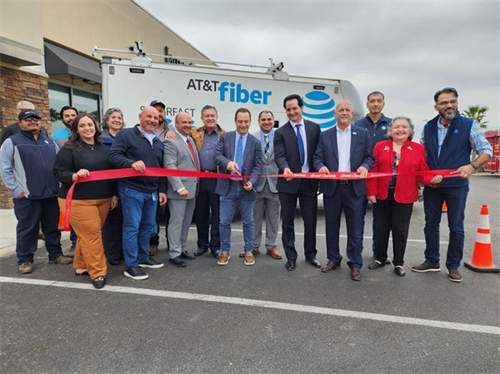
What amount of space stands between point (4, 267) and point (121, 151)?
86.6 inches

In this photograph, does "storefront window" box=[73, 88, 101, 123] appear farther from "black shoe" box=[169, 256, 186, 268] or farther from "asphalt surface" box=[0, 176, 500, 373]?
"black shoe" box=[169, 256, 186, 268]

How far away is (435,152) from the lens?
12.5ft

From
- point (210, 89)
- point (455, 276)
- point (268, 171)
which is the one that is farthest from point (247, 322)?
point (210, 89)

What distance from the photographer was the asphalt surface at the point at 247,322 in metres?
2.29

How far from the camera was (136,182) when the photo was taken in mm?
3721

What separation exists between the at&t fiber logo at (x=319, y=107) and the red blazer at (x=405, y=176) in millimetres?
3148

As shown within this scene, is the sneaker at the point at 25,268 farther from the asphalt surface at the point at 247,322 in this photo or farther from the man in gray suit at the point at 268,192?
the man in gray suit at the point at 268,192

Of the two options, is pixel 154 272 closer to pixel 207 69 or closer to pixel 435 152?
pixel 435 152

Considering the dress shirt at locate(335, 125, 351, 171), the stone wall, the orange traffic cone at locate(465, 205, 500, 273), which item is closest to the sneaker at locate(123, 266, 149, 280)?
the dress shirt at locate(335, 125, 351, 171)

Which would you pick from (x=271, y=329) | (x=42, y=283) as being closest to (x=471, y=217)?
(x=271, y=329)

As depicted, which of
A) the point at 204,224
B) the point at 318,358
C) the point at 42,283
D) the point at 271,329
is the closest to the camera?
the point at 318,358

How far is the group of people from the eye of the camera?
3.58m

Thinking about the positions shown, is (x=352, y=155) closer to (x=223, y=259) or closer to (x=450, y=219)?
(x=450, y=219)

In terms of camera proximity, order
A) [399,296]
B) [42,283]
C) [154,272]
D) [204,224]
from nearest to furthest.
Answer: [399,296] → [42,283] → [154,272] → [204,224]
